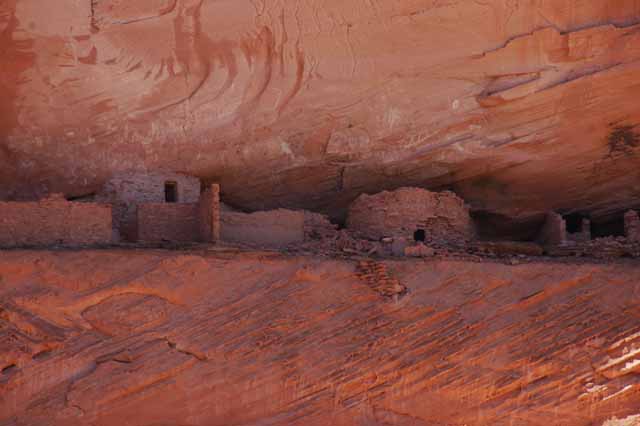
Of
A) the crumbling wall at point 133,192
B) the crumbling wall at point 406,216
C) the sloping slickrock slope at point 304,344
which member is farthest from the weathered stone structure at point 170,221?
the crumbling wall at point 406,216

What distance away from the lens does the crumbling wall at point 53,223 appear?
333 inches

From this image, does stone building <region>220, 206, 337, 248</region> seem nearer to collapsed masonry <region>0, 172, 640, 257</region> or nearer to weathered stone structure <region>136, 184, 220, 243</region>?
collapsed masonry <region>0, 172, 640, 257</region>

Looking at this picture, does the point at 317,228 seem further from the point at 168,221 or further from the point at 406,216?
the point at 168,221

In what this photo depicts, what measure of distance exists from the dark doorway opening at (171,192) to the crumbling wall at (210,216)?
1.41 m

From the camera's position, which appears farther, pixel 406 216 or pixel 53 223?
pixel 406 216

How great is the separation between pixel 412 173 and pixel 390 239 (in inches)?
76.4

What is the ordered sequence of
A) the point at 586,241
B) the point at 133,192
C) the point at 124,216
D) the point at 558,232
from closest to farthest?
the point at 586,241
the point at 124,216
the point at 133,192
the point at 558,232

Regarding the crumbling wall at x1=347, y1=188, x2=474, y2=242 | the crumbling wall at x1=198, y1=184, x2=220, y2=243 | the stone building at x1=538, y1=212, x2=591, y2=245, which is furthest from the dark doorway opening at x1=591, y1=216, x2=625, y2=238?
the crumbling wall at x1=198, y1=184, x2=220, y2=243

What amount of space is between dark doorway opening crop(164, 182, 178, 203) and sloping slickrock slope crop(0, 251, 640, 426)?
2644 millimetres

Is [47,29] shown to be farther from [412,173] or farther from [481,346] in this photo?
[481,346]

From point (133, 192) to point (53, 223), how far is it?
1.91 meters

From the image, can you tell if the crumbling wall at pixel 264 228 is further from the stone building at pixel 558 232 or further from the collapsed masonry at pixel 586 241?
the stone building at pixel 558 232

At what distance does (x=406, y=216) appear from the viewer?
10.3 meters

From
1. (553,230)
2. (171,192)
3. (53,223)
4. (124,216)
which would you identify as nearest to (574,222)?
(553,230)
